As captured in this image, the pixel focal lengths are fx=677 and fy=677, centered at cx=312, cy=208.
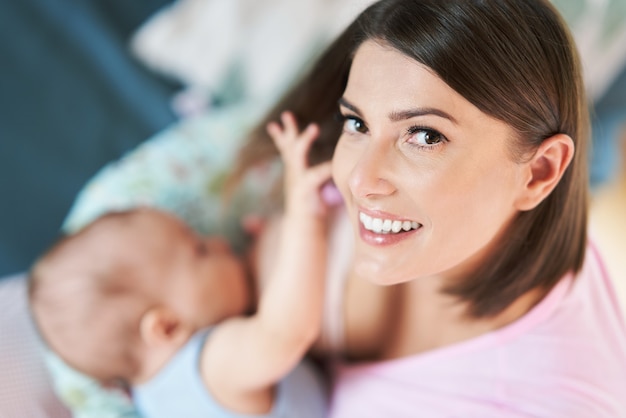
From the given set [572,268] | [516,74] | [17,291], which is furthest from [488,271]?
[17,291]

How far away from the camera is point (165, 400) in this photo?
Result: 105 centimetres

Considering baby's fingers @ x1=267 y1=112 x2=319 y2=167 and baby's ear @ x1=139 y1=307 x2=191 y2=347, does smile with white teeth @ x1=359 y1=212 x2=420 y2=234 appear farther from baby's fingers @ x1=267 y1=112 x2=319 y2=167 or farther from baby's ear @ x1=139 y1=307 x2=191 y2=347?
baby's ear @ x1=139 y1=307 x2=191 y2=347

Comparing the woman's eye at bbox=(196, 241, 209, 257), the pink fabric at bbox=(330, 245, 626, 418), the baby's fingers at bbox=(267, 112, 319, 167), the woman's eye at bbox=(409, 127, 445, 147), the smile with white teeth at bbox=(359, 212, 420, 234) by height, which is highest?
the woman's eye at bbox=(409, 127, 445, 147)

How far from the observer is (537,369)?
0.85 m

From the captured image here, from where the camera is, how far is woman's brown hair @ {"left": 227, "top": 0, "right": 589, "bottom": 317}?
2.17 ft

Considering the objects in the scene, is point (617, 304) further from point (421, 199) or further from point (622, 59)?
point (622, 59)

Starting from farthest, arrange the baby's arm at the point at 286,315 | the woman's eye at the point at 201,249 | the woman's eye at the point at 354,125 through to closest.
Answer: the woman's eye at the point at 201,249
the baby's arm at the point at 286,315
the woman's eye at the point at 354,125

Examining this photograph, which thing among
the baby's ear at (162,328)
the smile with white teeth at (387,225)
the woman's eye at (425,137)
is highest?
the woman's eye at (425,137)

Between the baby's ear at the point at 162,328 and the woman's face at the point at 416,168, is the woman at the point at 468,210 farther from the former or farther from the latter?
the baby's ear at the point at 162,328

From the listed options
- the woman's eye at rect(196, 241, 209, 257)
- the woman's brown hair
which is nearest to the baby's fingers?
the woman's brown hair

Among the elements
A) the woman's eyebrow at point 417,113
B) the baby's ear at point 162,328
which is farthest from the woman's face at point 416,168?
the baby's ear at point 162,328

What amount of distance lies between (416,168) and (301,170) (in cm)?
30

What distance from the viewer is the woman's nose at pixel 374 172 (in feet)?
2.34

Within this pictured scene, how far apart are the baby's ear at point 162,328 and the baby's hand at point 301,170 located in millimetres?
260
